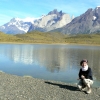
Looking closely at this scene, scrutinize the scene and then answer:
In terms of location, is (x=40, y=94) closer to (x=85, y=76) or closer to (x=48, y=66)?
(x=85, y=76)

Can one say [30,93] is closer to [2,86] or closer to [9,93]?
[9,93]

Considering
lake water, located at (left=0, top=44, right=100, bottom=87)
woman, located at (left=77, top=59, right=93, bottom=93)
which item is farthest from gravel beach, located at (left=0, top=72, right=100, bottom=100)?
lake water, located at (left=0, top=44, right=100, bottom=87)

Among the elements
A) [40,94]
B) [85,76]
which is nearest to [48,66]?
[85,76]

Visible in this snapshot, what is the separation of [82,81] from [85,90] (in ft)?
3.15

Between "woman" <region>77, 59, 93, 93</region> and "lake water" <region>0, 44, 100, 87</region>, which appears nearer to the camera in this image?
"woman" <region>77, 59, 93, 93</region>

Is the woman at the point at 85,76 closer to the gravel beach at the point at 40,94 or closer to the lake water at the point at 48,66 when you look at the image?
the gravel beach at the point at 40,94

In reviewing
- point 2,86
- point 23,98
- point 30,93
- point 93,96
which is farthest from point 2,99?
point 93,96

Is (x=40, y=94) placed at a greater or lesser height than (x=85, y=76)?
lesser

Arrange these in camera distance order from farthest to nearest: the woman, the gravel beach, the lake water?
the lake water
the woman
the gravel beach

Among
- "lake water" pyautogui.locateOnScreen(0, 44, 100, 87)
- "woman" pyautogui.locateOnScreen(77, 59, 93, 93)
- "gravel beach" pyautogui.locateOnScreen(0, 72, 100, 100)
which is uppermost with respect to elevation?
"woman" pyautogui.locateOnScreen(77, 59, 93, 93)

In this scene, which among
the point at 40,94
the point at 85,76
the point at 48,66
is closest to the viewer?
the point at 40,94

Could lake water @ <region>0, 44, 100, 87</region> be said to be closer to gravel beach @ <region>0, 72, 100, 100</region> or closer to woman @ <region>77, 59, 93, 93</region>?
woman @ <region>77, 59, 93, 93</region>

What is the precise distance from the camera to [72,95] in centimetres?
1934

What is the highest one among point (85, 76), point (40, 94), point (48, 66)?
point (85, 76)
